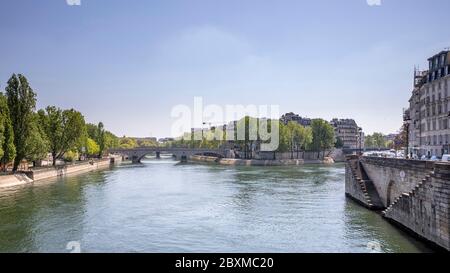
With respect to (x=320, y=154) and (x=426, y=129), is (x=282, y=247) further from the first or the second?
(x=320, y=154)

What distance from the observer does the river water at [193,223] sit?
79.4ft

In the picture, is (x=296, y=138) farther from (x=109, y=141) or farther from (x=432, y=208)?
(x=432, y=208)

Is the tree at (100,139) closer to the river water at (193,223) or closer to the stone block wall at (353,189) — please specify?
the river water at (193,223)

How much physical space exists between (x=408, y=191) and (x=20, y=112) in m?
51.7

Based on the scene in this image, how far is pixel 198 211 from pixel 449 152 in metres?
28.4

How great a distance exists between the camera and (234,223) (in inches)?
1215

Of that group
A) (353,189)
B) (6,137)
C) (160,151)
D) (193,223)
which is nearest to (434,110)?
(353,189)

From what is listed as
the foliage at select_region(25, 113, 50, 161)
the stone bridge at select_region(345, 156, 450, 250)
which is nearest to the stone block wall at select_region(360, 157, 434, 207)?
the stone bridge at select_region(345, 156, 450, 250)

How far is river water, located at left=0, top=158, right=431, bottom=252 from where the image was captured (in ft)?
79.4

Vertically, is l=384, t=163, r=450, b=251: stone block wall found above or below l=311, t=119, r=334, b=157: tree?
below

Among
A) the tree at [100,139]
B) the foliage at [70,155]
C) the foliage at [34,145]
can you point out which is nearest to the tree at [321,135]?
the tree at [100,139]

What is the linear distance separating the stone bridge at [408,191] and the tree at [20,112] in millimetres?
42995

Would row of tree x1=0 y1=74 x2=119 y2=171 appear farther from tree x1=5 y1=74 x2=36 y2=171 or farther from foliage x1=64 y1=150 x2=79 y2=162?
foliage x1=64 y1=150 x2=79 y2=162

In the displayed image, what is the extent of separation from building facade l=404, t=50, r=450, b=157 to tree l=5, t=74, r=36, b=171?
49402 mm
